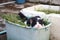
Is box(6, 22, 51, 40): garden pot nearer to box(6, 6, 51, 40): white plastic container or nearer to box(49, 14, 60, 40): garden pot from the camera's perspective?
box(6, 6, 51, 40): white plastic container

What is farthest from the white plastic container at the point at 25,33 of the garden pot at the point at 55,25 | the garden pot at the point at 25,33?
the garden pot at the point at 55,25

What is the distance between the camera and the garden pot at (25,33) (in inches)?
96.0

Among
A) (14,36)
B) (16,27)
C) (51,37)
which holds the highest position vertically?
(16,27)

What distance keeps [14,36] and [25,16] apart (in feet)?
1.52

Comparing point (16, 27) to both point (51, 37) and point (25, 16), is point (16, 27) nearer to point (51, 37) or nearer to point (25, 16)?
point (25, 16)

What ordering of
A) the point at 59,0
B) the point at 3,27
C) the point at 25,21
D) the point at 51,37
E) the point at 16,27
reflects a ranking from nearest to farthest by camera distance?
the point at 16,27, the point at 25,21, the point at 51,37, the point at 3,27, the point at 59,0

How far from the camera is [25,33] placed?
2.49m

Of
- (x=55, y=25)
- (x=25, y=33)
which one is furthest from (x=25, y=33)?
(x=55, y=25)

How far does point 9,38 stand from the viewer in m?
2.80

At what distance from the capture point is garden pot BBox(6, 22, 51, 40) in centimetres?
244

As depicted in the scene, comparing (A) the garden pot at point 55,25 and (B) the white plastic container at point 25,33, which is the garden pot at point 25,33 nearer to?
(B) the white plastic container at point 25,33

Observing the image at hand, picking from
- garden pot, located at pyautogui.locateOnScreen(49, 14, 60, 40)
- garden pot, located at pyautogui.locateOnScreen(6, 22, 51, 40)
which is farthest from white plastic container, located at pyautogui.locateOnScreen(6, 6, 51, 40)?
garden pot, located at pyautogui.locateOnScreen(49, 14, 60, 40)

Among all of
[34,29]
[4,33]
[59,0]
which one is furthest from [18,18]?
[59,0]

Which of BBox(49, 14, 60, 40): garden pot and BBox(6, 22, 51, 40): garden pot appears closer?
BBox(6, 22, 51, 40): garden pot
